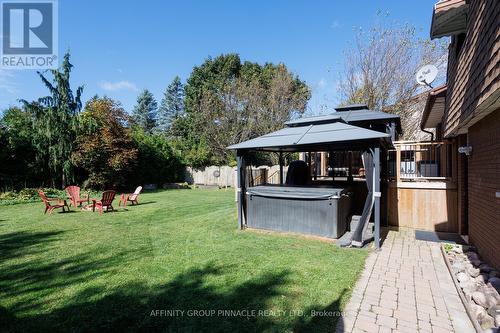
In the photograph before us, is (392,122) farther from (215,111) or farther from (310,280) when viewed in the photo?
(215,111)

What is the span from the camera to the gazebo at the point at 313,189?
18.8 ft

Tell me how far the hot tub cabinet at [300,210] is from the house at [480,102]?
2482 millimetres

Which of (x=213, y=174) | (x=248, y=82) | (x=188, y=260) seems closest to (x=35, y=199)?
(x=213, y=174)

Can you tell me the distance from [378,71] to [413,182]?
402 inches

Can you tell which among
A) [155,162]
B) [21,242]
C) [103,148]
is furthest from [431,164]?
[155,162]

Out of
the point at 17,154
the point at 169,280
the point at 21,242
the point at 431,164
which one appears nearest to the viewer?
the point at 169,280

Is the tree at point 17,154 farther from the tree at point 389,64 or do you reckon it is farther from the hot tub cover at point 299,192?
the tree at point 389,64

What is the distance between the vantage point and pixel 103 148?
16.2 metres

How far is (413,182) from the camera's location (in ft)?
24.4

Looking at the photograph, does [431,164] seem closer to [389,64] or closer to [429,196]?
[429,196]

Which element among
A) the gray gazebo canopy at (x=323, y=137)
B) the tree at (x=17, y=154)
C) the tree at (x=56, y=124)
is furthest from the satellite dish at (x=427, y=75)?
the tree at (x=17, y=154)

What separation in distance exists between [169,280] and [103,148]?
14.7m

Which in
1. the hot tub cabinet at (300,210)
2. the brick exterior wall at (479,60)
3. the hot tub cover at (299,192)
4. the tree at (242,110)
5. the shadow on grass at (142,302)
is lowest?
the shadow on grass at (142,302)

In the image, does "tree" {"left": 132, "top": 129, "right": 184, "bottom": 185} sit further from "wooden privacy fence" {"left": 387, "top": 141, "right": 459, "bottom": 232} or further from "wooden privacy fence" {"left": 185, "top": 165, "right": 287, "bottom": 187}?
"wooden privacy fence" {"left": 387, "top": 141, "right": 459, "bottom": 232}
